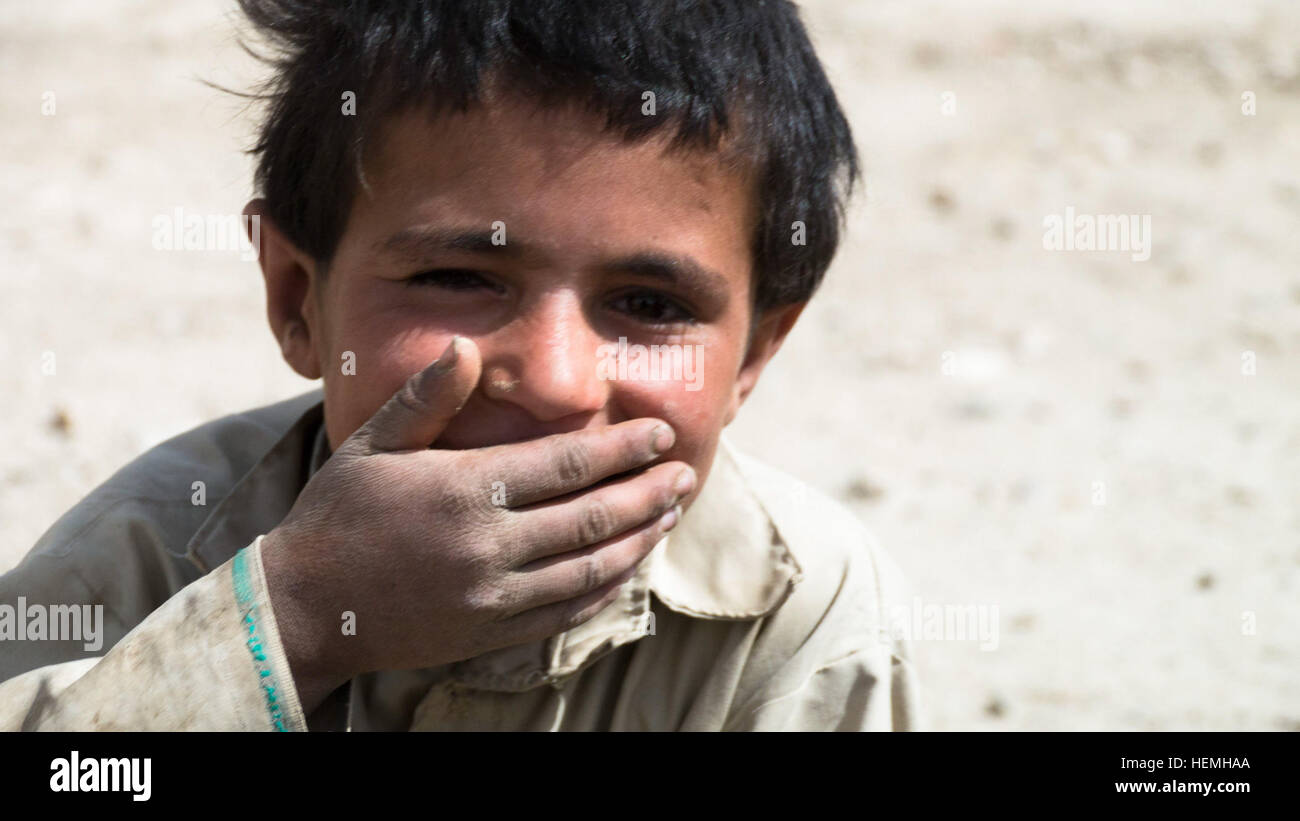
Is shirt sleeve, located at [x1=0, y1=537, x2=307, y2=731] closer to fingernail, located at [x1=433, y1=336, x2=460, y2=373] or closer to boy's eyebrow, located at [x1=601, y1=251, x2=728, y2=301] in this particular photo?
fingernail, located at [x1=433, y1=336, x2=460, y2=373]

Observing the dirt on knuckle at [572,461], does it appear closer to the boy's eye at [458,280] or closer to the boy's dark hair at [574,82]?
the boy's eye at [458,280]

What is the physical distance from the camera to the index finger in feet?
6.34

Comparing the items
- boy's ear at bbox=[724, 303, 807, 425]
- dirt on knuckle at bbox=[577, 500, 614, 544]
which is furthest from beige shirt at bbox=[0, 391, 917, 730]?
dirt on knuckle at bbox=[577, 500, 614, 544]

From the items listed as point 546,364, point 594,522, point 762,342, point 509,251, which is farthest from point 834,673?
point 509,251

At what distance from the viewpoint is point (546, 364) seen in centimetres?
200

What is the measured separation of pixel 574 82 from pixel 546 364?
440mm

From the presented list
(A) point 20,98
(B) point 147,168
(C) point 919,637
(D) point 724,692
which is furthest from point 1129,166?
(A) point 20,98

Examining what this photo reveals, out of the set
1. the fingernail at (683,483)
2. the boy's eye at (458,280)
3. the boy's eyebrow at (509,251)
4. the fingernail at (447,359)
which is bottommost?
the fingernail at (683,483)

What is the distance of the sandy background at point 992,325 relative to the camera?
4168 mm

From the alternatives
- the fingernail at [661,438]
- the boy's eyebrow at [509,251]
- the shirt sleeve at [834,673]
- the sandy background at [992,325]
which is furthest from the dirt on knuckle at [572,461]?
the sandy background at [992,325]

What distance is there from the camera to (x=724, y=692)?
8.55 feet

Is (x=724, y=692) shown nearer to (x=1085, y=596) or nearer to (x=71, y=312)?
(x=1085, y=596)

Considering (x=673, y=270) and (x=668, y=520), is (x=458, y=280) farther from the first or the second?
(x=668, y=520)
